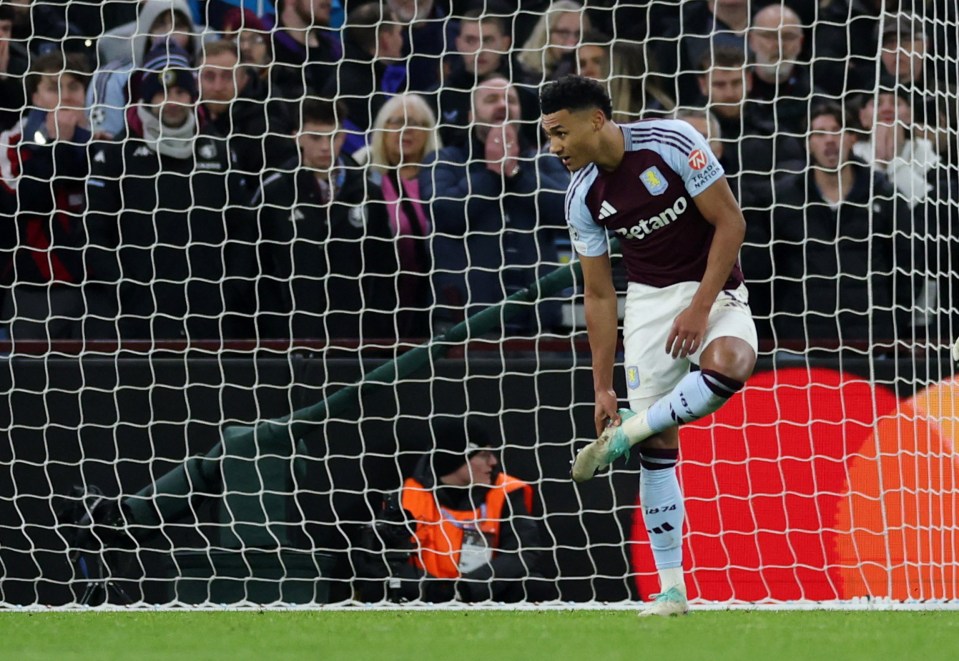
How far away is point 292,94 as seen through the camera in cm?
789

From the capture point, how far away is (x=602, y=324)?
5.42 metres

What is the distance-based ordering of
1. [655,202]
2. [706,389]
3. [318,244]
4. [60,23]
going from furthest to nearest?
[60,23], [318,244], [655,202], [706,389]

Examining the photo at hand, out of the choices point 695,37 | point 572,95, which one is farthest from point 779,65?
point 572,95

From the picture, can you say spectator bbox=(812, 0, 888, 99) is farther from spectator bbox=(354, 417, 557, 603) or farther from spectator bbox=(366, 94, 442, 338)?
spectator bbox=(354, 417, 557, 603)

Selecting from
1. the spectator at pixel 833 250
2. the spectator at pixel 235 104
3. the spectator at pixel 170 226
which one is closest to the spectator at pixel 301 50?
the spectator at pixel 235 104

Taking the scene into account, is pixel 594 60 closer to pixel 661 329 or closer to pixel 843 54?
pixel 843 54

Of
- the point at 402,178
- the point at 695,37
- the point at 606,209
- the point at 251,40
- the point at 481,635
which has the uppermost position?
the point at 606,209

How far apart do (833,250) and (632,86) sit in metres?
1.20

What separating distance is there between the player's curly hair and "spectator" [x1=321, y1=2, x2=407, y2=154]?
Result: 268 centimetres

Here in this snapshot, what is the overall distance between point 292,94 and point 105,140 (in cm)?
93

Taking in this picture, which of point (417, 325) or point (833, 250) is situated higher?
point (833, 250)

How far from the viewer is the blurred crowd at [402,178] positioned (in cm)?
730

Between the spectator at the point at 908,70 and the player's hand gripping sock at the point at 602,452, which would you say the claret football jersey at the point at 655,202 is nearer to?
the player's hand gripping sock at the point at 602,452

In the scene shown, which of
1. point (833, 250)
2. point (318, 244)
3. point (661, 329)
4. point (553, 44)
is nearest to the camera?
point (661, 329)
